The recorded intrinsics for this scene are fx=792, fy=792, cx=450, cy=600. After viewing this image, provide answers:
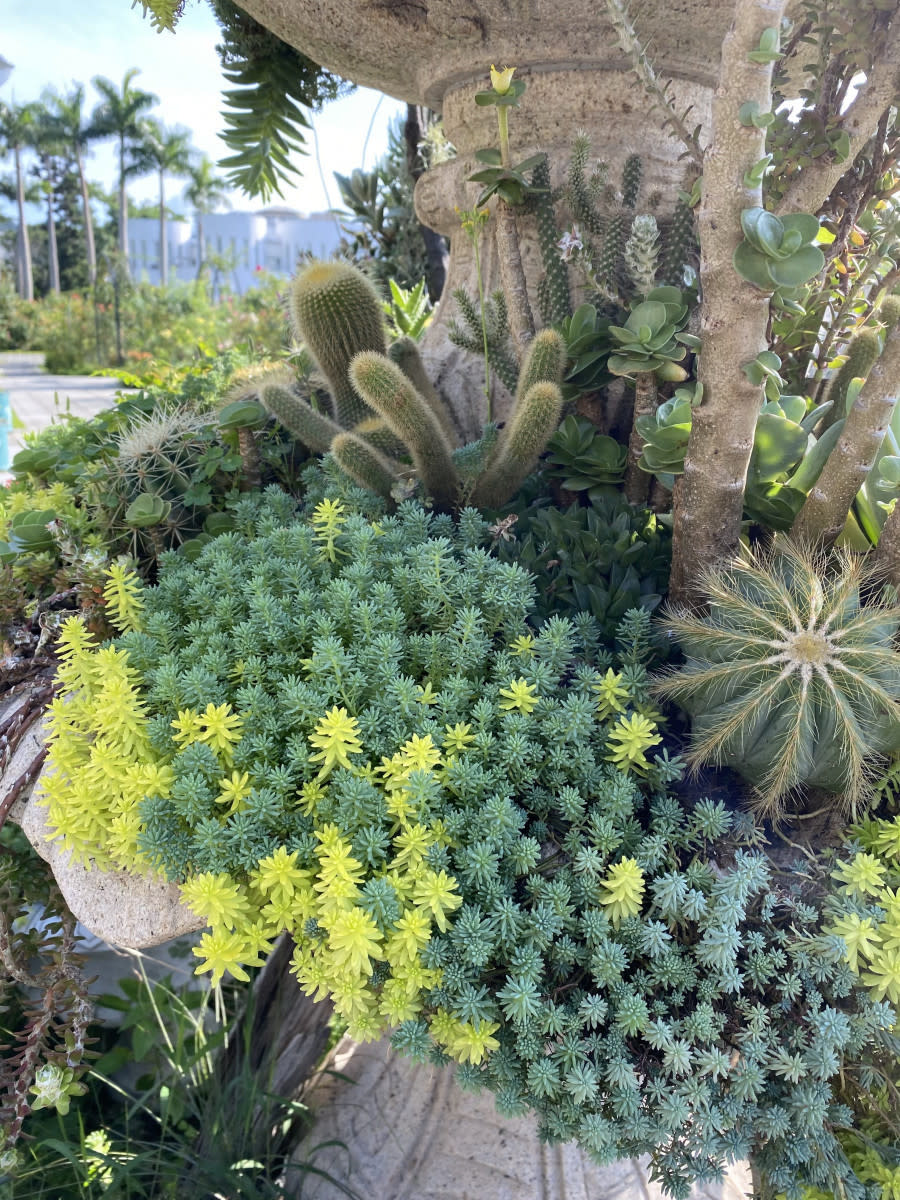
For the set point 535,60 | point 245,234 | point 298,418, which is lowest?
point 298,418

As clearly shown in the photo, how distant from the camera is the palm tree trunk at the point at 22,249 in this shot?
31672 mm

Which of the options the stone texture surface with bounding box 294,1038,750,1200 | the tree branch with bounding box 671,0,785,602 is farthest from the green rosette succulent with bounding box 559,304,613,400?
the stone texture surface with bounding box 294,1038,750,1200

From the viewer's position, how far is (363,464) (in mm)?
1556

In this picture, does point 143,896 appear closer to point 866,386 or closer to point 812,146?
point 866,386

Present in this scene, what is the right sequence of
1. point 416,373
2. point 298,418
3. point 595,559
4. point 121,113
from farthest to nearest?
point 121,113 < point 416,373 < point 298,418 < point 595,559

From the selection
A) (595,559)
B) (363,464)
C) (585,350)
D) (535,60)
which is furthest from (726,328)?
(535,60)

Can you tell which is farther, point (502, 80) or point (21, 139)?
point (21, 139)

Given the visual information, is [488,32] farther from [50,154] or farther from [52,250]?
[50,154]

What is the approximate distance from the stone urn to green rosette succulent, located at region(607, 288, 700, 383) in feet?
2.06

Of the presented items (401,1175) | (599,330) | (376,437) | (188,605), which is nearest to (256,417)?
(376,437)

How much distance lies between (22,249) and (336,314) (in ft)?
127

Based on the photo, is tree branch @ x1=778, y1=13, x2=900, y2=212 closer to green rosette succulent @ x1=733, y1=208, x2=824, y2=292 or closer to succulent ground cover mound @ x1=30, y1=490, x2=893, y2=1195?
green rosette succulent @ x1=733, y1=208, x2=824, y2=292

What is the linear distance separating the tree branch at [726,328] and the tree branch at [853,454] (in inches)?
4.6

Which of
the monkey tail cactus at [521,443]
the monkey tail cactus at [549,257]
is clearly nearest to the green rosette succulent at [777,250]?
the monkey tail cactus at [521,443]
